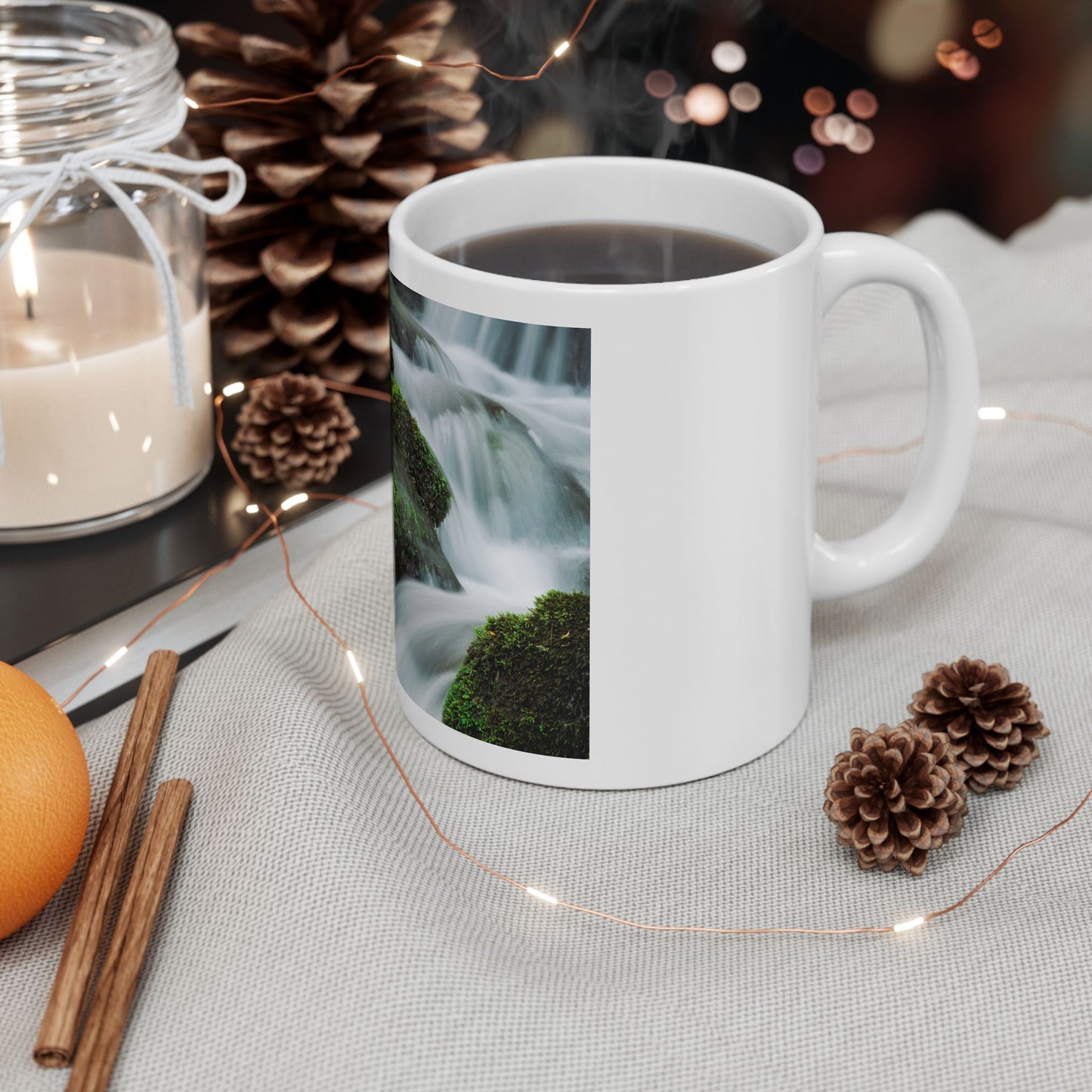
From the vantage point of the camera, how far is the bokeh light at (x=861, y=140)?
3.53 feet

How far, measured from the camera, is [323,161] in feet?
2.63

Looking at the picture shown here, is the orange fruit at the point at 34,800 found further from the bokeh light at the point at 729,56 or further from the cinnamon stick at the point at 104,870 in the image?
the bokeh light at the point at 729,56

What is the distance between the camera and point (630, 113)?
969 mm

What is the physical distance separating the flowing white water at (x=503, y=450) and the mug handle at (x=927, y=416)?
4.7 inches

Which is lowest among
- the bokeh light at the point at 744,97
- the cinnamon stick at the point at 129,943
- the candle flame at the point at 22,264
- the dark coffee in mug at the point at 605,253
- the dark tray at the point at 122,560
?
the dark tray at the point at 122,560

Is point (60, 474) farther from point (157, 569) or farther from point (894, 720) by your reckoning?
point (894, 720)

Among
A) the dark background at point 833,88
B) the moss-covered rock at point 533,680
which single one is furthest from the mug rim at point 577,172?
the dark background at point 833,88

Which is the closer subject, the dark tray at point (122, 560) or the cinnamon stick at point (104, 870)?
the cinnamon stick at point (104, 870)

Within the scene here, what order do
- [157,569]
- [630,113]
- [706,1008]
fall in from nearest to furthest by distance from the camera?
[706,1008] < [157,569] < [630,113]

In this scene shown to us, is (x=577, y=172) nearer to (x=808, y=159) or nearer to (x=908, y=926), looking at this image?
(x=908, y=926)

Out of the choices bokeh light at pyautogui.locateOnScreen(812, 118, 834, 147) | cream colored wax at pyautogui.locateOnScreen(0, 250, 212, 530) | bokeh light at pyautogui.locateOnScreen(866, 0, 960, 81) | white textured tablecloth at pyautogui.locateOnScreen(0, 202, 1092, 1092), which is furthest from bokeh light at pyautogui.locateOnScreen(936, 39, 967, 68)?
cream colored wax at pyautogui.locateOnScreen(0, 250, 212, 530)

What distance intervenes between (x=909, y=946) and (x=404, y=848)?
0.18 m

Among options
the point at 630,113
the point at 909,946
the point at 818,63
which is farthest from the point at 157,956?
the point at 818,63

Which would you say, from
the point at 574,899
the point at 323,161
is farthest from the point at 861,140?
the point at 574,899
